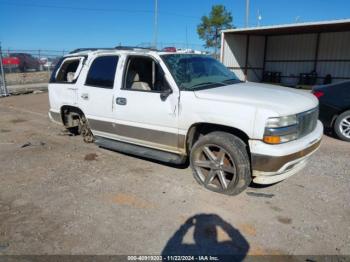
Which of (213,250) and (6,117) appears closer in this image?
(213,250)

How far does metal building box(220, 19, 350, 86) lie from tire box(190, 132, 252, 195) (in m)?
13.9

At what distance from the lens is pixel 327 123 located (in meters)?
6.79

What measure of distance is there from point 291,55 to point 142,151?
61.2 ft

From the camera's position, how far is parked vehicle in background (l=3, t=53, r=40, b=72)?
25.7 m

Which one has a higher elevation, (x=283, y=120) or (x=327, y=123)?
(x=283, y=120)

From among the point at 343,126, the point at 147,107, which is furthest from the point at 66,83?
A: the point at 343,126

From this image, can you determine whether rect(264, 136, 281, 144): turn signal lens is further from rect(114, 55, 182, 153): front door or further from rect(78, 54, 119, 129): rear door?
rect(78, 54, 119, 129): rear door

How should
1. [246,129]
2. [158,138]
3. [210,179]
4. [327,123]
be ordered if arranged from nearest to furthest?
[246,129], [210,179], [158,138], [327,123]

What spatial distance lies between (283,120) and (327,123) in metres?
4.03

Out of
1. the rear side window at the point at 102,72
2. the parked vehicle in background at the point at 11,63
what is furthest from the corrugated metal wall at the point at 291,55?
the parked vehicle in background at the point at 11,63

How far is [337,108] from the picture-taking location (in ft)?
21.4

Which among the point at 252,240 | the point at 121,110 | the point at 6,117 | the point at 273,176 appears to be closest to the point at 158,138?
the point at 121,110

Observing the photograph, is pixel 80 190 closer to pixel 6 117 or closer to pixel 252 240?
pixel 252 240

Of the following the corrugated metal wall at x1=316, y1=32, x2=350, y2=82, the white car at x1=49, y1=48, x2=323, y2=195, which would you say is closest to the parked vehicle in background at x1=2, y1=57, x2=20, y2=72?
the white car at x1=49, y1=48, x2=323, y2=195
